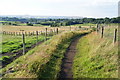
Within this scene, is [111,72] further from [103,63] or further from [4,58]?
[4,58]

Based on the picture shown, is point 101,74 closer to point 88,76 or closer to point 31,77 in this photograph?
point 88,76

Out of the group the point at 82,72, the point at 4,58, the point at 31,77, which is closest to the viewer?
the point at 31,77

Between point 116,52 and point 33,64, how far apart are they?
237 inches

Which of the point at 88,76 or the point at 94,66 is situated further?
the point at 94,66

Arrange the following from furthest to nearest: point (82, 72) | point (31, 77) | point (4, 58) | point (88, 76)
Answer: point (4, 58) → point (82, 72) → point (88, 76) → point (31, 77)

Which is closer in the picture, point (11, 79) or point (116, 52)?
point (11, 79)

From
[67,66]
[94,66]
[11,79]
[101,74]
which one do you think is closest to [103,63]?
[94,66]

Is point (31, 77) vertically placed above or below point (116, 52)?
below

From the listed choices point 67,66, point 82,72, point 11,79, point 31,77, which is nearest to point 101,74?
point 82,72

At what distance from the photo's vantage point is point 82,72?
1238 centimetres

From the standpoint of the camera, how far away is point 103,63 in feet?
41.9

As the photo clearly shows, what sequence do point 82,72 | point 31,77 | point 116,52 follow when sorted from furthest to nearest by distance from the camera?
point 116,52, point 82,72, point 31,77

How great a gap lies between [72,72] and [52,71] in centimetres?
139

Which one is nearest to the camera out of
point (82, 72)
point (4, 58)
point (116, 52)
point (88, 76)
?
point (88, 76)
